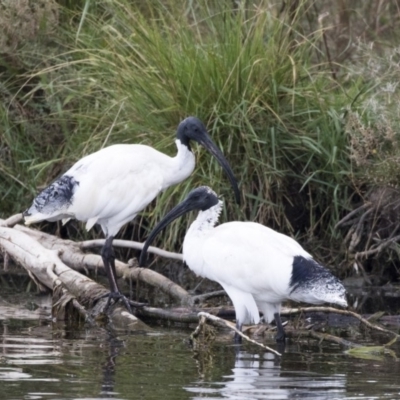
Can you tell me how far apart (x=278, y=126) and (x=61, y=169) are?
2.10 metres

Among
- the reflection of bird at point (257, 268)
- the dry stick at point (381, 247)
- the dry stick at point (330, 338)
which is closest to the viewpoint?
the dry stick at point (330, 338)

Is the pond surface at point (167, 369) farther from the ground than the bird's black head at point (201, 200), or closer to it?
closer to it

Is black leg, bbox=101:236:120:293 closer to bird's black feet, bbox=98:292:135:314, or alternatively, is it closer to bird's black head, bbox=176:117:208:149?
bird's black feet, bbox=98:292:135:314

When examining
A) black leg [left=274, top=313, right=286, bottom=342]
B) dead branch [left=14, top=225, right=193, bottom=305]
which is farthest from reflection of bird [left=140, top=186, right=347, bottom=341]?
dead branch [left=14, top=225, right=193, bottom=305]

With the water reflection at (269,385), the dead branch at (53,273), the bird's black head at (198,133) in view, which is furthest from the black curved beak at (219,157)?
the water reflection at (269,385)

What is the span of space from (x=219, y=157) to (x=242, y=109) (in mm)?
1085

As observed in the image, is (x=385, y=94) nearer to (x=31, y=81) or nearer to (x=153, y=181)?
(x=153, y=181)

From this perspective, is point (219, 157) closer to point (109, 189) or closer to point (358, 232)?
point (109, 189)

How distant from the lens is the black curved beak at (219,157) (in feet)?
30.3

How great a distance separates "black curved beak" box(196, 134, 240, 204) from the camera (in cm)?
923

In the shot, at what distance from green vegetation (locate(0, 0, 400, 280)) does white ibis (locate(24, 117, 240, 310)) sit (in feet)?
3.06

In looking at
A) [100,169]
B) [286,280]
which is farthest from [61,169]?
[286,280]

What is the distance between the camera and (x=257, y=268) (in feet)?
25.6

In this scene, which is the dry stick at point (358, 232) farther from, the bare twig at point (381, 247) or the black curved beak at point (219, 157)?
the black curved beak at point (219, 157)
